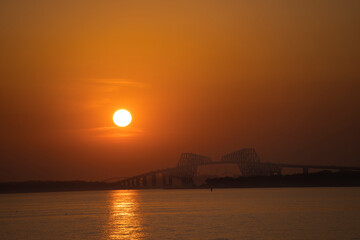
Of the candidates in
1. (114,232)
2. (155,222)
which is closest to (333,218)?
(155,222)

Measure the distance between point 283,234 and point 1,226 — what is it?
31.3 meters

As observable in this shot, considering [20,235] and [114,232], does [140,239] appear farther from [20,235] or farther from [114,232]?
[20,235]

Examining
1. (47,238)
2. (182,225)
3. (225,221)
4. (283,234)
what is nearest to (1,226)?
(47,238)

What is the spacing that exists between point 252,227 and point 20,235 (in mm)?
21113

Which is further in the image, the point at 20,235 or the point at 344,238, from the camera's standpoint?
the point at 20,235

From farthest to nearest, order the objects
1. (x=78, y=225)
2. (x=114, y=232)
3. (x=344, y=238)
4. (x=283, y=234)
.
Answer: (x=78, y=225)
(x=114, y=232)
(x=283, y=234)
(x=344, y=238)

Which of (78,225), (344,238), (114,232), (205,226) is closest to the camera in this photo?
(344,238)

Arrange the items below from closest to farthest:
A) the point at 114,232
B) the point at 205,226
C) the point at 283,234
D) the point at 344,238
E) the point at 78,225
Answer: the point at 344,238 → the point at 283,234 → the point at 114,232 → the point at 205,226 → the point at 78,225

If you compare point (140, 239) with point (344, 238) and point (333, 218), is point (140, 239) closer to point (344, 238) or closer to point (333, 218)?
point (344, 238)

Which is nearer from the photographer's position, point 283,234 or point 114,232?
point 283,234

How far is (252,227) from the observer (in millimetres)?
51094

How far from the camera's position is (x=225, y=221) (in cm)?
5778

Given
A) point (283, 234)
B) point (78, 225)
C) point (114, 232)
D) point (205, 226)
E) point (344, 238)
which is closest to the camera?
point (344, 238)

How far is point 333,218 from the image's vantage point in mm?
58750
